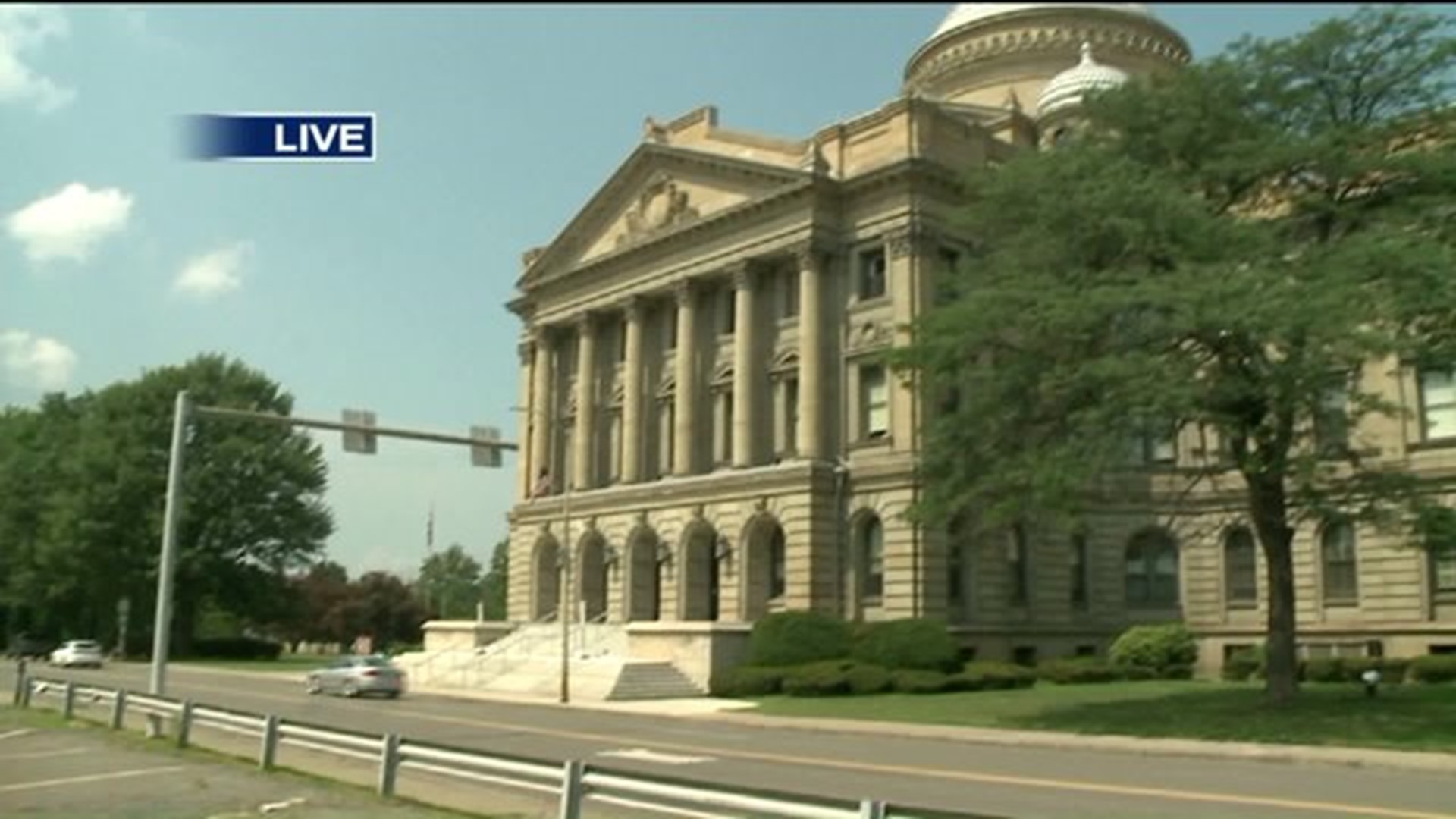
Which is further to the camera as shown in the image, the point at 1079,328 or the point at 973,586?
the point at 973,586

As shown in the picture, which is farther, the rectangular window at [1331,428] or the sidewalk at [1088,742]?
the rectangular window at [1331,428]

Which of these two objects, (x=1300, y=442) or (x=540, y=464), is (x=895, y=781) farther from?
(x=540, y=464)

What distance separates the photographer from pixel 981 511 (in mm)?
32844

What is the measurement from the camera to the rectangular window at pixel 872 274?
53531 mm

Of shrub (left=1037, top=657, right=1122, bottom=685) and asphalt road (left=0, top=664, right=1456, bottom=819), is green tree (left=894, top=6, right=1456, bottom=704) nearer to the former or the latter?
asphalt road (left=0, top=664, right=1456, bottom=819)

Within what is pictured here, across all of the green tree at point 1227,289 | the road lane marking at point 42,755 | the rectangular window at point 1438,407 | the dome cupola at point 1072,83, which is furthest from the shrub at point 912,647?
the road lane marking at point 42,755

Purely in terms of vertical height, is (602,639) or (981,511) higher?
(981,511)

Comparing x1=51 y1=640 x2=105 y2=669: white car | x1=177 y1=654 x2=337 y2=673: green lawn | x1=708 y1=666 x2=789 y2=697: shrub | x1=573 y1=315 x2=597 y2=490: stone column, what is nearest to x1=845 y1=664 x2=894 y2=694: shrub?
x1=708 y1=666 x2=789 y2=697: shrub

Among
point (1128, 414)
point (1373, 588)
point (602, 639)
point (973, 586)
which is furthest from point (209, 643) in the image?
point (1128, 414)

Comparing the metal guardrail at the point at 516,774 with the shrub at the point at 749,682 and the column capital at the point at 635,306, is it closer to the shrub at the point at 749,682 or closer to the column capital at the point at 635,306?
the shrub at the point at 749,682

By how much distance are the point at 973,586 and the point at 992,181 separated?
21.2m

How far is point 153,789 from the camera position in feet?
61.1

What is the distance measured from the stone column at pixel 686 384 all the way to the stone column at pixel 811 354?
6293 mm

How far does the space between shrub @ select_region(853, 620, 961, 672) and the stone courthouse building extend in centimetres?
309
